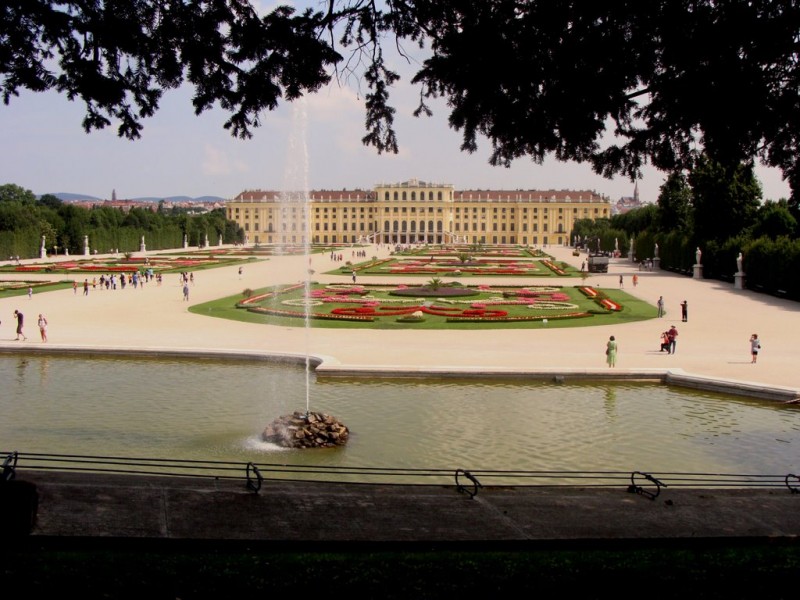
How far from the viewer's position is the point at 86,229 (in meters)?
62.2

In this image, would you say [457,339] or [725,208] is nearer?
[457,339]

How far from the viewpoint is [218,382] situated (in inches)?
536

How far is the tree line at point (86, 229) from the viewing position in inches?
2135

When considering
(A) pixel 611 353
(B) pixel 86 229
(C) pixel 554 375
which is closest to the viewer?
(C) pixel 554 375

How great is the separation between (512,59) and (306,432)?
18.0 ft

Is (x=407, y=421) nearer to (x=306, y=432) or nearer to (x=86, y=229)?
(x=306, y=432)

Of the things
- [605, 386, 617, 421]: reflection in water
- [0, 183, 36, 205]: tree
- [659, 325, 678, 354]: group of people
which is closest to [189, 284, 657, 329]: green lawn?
[659, 325, 678, 354]: group of people

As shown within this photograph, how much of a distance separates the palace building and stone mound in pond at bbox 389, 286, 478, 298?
91.7m

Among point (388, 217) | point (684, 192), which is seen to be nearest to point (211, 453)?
point (684, 192)

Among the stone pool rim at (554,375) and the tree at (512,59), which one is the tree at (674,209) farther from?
the tree at (512,59)

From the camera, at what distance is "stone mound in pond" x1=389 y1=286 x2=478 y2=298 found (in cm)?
2864

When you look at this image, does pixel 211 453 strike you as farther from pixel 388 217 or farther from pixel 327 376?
pixel 388 217

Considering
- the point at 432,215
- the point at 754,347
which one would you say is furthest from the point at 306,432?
the point at 432,215

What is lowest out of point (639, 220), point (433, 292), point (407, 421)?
A: point (407, 421)
